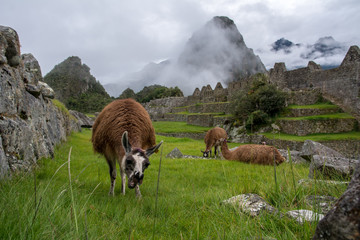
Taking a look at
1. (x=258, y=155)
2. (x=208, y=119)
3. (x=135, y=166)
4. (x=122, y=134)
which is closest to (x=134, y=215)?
(x=135, y=166)

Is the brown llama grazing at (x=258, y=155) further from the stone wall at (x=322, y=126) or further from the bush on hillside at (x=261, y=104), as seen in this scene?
the bush on hillside at (x=261, y=104)

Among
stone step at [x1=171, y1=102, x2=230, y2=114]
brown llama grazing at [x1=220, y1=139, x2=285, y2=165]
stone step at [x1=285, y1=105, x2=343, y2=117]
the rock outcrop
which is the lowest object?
brown llama grazing at [x1=220, y1=139, x2=285, y2=165]

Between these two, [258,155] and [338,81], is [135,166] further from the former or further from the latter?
[338,81]

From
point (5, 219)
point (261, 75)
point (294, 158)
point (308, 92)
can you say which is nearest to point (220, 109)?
point (261, 75)

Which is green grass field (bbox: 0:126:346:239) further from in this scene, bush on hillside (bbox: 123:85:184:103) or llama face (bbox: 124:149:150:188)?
bush on hillside (bbox: 123:85:184:103)

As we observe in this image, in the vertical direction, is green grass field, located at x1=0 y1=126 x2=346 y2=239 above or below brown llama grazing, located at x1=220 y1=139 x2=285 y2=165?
above

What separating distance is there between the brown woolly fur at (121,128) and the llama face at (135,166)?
15.1 inches

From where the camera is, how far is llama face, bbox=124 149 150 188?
112 inches

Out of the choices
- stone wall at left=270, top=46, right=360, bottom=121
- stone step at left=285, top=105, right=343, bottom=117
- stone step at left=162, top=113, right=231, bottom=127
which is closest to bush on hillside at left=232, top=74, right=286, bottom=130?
stone step at left=285, top=105, right=343, bottom=117

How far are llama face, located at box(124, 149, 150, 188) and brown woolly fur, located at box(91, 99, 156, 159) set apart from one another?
38 cm

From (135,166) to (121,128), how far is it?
0.96 m

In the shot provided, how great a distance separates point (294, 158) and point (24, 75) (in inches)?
362

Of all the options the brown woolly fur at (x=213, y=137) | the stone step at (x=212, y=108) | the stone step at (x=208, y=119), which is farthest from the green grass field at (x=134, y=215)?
the stone step at (x=212, y=108)

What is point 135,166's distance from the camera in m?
2.88
